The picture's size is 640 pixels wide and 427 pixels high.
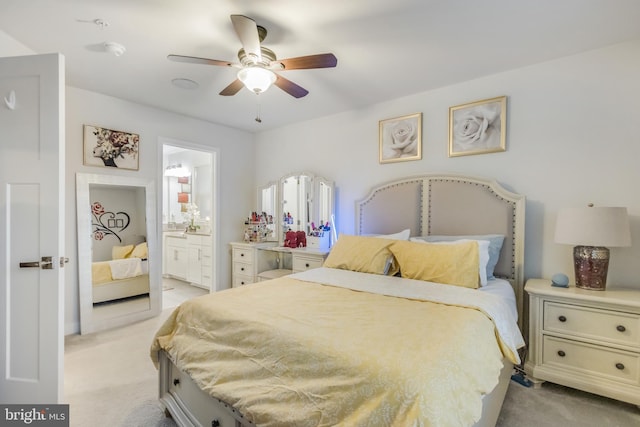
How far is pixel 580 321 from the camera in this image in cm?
204

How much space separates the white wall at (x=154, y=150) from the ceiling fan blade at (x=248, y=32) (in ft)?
7.56

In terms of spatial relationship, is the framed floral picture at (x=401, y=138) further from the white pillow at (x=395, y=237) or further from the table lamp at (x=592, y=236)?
the table lamp at (x=592, y=236)

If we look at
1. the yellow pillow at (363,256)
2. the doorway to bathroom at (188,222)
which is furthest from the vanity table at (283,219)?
the yellow pillow at (363,256)

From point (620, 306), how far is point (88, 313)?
4.56 meters

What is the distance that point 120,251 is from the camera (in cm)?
346

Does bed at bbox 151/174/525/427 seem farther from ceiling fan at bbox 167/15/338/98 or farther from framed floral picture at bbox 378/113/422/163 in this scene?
ceiling fan at bbox 167/15/338/98

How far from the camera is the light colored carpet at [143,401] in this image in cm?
181

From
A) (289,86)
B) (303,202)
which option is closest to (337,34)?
(289,86)

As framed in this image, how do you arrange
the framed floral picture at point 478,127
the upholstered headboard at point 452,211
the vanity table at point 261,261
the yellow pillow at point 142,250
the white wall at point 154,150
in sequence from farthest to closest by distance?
the vanity table at point 261,261 → the yellow pillow at point 142,250 → the white wall at point 154,150 → the framed floral picture at point 478,127 → the upholstered headboard at point 452,211

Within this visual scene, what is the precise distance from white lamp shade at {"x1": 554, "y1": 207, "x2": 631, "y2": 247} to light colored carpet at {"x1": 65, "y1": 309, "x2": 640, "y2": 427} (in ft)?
3.54

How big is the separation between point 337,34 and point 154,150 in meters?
2.71

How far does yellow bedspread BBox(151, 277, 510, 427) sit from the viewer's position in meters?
1.00

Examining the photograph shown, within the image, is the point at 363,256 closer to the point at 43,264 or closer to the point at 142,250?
the point at 43,264

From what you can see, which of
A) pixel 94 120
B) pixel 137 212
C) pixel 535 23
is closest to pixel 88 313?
pixel 137 212
